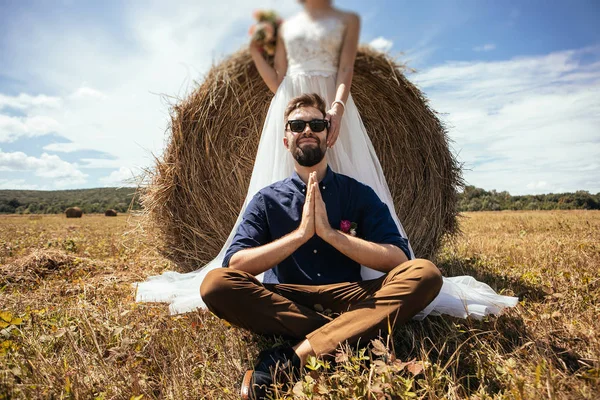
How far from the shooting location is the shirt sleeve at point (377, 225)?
7.38 feet

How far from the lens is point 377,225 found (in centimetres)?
233

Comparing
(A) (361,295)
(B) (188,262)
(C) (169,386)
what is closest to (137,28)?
(C) (169,386)

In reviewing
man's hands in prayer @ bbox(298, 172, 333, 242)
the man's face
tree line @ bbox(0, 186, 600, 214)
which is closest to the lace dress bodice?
the man's face

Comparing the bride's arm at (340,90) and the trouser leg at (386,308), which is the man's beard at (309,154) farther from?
the trouser leg at (386,308)

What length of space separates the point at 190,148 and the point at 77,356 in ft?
6.99

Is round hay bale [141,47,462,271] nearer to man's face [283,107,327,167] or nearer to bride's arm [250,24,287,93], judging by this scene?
bride's arm [250,24,287,93]

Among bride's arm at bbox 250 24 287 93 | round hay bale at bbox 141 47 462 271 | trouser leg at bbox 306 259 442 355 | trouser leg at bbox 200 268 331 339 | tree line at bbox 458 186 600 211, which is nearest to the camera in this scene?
trouser leg at bbox 306 259 442 355

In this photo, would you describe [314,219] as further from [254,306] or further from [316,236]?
[254,306]

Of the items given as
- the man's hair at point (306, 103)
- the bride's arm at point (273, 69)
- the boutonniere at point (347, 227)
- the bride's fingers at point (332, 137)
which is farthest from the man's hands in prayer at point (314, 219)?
the bride's arm at point (273, 69)

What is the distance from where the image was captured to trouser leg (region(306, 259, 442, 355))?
5.61 ft

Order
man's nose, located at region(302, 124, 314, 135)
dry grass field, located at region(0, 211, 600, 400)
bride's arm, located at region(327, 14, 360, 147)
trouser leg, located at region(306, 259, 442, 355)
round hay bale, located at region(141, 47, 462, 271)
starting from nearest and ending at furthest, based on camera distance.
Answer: dry grass field, located at region(0, 211, 600, 400) < trouser leg, located at region(306, 259, 442, 355) < man's nose, located at region(302, 124, 314, 135) < bride's arm, located at region(327, 14, 360, 147) < round hay bale, located at region(141, 47, 462, 271)

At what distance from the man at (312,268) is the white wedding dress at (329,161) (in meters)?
0.29

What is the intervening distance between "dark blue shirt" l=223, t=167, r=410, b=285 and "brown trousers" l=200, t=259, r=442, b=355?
0.27 m

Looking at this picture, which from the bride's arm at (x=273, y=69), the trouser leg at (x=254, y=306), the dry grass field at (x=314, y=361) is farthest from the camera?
the bride's arm at (x=273, y=69)
